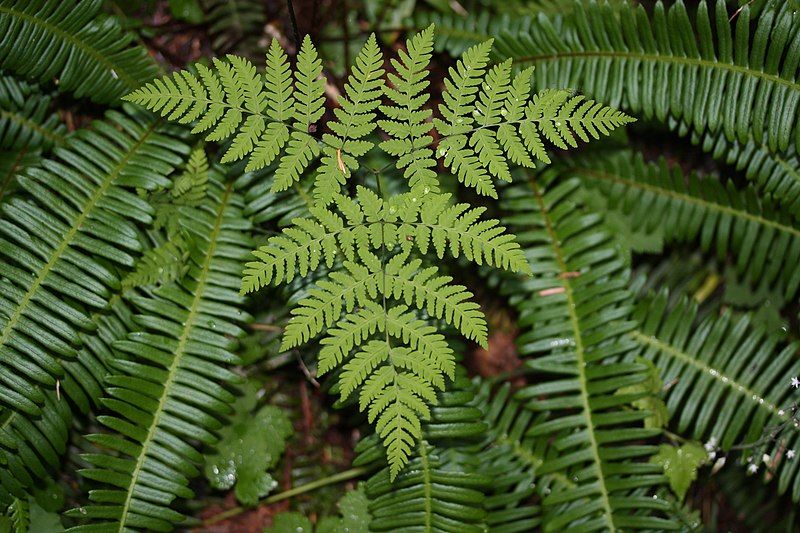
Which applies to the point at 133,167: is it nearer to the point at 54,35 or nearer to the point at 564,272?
the point at 54,35

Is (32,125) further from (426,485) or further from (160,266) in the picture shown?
(426,485)

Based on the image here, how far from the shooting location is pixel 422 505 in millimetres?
2684

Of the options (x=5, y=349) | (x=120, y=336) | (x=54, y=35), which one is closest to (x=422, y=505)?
(x=120, y=336)

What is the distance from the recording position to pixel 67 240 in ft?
8.48

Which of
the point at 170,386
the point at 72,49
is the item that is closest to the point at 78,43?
the point at 72,49

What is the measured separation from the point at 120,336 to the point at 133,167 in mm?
736

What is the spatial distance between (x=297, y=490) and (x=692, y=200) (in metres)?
2.55

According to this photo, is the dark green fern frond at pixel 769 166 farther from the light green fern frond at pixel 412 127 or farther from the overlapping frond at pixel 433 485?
the overlapping frond at pixel 433 485

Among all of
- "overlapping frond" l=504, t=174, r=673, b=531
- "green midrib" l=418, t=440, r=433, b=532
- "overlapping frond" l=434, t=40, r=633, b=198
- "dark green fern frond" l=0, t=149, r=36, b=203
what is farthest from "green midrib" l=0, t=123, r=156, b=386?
"overlapping frond" l=504, t=174, r=673, b=531

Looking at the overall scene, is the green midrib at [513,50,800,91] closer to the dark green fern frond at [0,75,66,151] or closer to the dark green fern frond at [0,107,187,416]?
the dark green fern frond at [0,107,187,416]

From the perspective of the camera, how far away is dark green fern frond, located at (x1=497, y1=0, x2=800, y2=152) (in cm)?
268

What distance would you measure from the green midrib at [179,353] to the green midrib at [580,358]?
5.11 ft

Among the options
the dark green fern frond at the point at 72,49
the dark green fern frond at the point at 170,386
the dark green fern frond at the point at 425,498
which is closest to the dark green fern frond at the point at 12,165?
the dark green fern frond at the point at 72,49

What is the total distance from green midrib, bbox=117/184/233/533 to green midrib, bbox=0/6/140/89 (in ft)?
2.35
